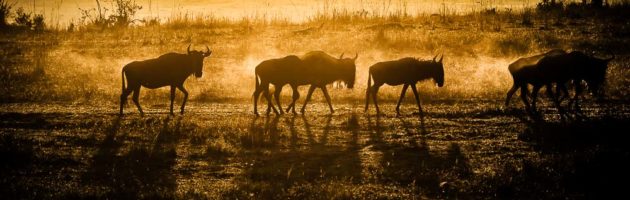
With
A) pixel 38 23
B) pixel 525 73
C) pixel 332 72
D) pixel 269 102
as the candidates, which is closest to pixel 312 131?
pixel 269 102

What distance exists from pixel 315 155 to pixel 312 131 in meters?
2.10

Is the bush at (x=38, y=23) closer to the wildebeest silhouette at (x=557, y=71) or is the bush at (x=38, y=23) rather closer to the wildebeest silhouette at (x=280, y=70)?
the wildebeest silhouette at (x=280, y=70)

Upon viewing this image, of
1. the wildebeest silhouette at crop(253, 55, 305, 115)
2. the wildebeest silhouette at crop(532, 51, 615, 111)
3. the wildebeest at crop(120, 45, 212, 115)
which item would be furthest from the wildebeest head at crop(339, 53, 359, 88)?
the wildebeest silhouette at crop(532, 51, 615, 111)

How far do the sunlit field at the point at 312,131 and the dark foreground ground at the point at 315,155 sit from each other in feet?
0.11

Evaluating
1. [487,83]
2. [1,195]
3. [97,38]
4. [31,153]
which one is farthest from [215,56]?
[1,195]

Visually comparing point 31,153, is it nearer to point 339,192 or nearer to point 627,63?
point 339,192

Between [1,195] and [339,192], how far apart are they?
3.88 meters

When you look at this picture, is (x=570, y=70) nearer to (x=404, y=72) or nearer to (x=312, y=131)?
(x=404, y=72)

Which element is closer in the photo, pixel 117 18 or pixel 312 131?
pixel 312 131

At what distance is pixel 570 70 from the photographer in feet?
53.9

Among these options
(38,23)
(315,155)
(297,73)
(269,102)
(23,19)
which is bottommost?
(315,155)

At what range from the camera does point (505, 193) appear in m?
10.1

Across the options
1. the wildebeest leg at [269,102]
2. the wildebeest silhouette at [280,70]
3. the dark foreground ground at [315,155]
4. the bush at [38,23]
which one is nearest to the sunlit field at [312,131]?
the dark foreground ground at [315,155]

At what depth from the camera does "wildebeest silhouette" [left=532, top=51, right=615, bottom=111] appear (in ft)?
53.5
